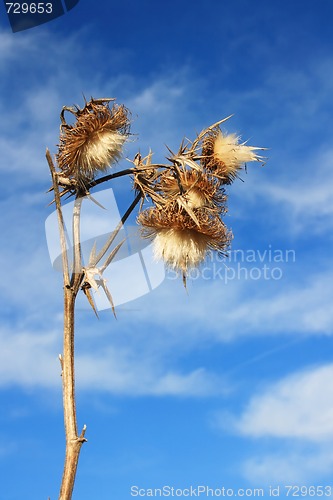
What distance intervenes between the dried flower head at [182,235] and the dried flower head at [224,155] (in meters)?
0.67

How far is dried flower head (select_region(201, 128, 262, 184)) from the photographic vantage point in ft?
30.6

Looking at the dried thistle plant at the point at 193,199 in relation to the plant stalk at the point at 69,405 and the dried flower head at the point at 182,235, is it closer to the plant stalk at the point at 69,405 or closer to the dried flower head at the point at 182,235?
the dried flower head at the point at 182,235

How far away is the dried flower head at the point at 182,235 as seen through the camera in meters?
8.70

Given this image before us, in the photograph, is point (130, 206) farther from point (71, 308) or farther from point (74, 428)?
point (74, 428)

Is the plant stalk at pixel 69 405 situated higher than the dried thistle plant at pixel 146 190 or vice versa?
the dried thistle plant at pixel 146 190

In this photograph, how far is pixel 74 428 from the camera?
8086 millimetres

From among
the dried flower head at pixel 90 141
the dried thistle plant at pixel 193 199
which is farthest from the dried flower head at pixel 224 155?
the dried flower head at pixel 90 141

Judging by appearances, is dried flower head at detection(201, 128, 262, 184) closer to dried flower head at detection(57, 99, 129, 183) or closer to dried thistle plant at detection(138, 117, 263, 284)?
dried thistle plant at detection(138, 117, 263, 284)

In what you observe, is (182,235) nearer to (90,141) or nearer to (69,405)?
(90,141)

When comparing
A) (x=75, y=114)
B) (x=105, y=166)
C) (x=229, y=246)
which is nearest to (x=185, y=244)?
(x=229, y=246)

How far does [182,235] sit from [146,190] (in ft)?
2.71

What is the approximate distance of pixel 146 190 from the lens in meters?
9.15

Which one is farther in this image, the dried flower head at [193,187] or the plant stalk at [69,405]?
the dried flower head at [193,187]

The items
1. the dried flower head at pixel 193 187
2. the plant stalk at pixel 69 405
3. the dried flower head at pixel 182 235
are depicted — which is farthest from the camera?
→ the dried flower head at pixel 193 187
